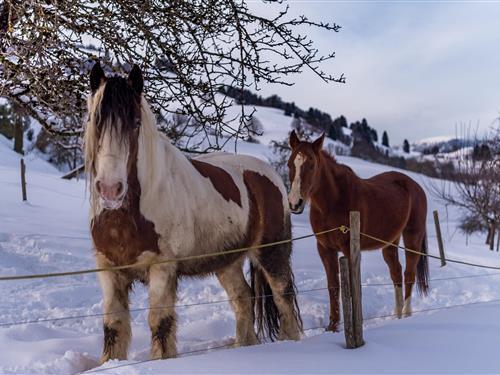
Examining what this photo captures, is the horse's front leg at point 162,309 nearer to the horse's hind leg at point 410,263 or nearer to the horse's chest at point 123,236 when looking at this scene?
the horse's chest at point 123,236

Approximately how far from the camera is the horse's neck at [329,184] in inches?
209

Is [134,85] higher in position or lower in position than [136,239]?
higher

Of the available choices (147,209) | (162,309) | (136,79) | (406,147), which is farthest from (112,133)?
(406,147)

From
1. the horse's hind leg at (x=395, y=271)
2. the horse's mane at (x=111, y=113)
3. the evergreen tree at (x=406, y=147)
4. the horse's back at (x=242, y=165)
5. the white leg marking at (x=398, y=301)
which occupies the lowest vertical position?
the white leg marking at (x=398, y=301)

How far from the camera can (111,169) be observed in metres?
2.64

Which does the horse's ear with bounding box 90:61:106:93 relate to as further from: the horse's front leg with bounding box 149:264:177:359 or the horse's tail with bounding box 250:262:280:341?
the horse's tail with bounding box 250:262:280:341

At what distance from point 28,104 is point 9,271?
7.59ft

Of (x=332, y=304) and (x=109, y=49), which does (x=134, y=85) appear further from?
Result: (x=332, y=304)

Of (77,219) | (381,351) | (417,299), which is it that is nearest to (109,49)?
(381,351)

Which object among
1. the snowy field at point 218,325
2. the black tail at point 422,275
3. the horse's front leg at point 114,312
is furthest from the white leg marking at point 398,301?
the horse's front leg at point 114,312

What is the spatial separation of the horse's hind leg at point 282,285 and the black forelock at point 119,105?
1.90 m

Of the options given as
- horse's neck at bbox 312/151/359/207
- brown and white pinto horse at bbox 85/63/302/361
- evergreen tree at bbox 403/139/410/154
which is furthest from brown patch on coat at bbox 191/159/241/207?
evergreen tree at bbox 403/139/410/154

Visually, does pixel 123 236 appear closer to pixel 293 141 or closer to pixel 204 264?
pixel 204 264

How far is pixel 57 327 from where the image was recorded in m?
4.61
